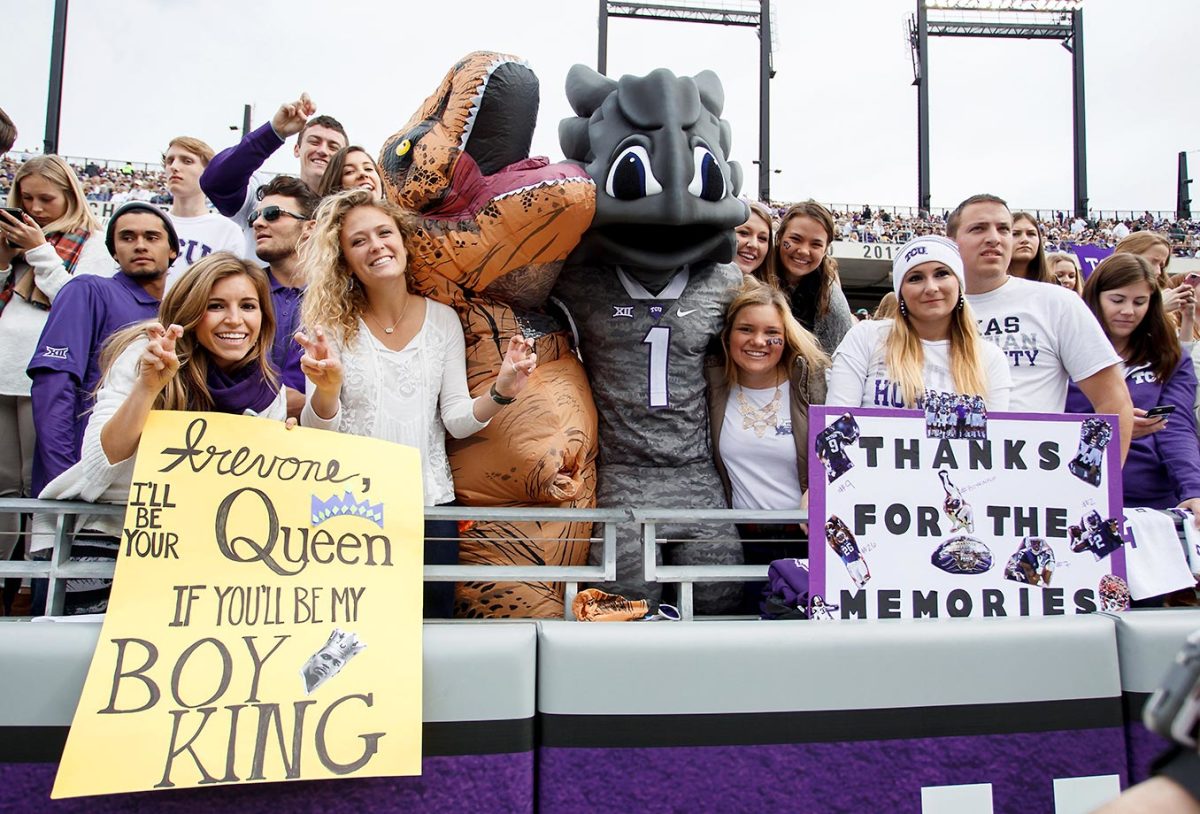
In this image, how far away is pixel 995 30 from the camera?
24.6 metres

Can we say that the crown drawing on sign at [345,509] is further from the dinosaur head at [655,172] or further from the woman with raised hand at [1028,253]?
the woman with raised hand at [1028,253]

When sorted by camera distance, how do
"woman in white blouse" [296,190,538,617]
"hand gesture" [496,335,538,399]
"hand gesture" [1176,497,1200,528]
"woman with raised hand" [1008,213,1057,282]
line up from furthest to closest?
"woman with raised hand" [1008,213,1057,282] < "hand gesture" [1176,497,1200,528] < "woman in white blouse" [296,190,538,617] < "hand gesture" [496,335,538,399]

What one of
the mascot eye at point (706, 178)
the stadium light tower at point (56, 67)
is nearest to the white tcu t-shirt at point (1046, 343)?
the mascot eye at point (706, 178)

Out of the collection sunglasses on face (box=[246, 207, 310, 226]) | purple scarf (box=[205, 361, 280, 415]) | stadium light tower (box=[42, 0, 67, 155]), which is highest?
stadium light tower (box=[42, 0, 67, 155])

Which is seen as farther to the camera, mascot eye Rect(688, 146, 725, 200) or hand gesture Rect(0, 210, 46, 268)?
hand gesture Rect(0, 210, 46, 268)

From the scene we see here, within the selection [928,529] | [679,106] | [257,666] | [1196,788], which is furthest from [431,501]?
[1196,788]

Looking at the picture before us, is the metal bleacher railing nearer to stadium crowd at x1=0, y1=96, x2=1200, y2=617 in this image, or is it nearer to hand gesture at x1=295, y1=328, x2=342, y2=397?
stadium crowd at x1=0, y1=96, x2=1200, y2=617

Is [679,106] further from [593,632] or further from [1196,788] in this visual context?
[1196,788]

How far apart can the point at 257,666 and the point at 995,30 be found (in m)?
29.1

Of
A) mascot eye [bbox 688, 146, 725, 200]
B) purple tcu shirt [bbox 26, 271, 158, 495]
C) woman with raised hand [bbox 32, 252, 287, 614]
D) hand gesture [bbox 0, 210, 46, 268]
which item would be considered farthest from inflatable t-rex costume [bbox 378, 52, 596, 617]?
hand gesture [bbox 0, 210, 46, 268]

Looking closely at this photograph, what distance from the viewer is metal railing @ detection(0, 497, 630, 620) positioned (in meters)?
1.51

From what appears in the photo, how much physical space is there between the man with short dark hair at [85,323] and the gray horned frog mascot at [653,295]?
4.16 feet

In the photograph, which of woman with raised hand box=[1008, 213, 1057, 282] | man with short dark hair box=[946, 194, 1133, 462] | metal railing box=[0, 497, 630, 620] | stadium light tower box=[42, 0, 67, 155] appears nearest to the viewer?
metal railing box=[0, 497, 630, 620]

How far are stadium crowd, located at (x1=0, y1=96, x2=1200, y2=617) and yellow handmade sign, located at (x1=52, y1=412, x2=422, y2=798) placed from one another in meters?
0.21
